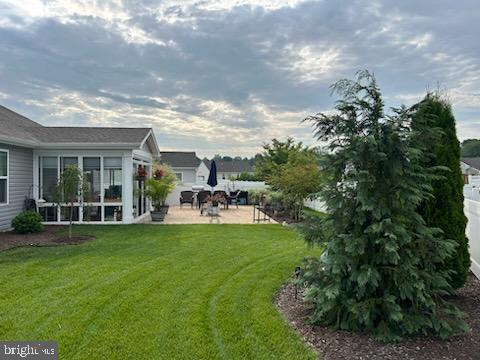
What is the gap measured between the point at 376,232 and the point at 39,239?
8.27 m

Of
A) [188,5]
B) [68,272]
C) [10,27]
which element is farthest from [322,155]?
[10,27]

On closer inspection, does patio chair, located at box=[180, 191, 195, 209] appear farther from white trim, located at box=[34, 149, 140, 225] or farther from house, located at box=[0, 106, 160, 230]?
white trim, located at box=[34, 149, 140, 225]

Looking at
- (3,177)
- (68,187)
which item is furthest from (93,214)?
(68,187)

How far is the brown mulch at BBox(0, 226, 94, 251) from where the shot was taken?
8.01 metres

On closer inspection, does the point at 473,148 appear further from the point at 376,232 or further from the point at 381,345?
the point at 381,345

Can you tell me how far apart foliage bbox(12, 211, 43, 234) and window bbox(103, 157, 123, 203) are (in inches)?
95.3

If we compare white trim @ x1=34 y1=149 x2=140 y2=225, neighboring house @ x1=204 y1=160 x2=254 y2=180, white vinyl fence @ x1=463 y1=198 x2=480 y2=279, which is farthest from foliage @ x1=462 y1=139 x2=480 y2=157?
white trim @ x1=34 y1=149 x2=140 y2=225

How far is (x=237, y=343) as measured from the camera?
3209 millimetres

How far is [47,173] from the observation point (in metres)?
11.5

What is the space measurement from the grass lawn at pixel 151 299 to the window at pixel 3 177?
10.7 feet

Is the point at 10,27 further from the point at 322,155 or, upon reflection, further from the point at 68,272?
the point at 322,155

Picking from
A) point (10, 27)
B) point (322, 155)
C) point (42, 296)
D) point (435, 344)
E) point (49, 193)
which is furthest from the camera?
point (49, 193)

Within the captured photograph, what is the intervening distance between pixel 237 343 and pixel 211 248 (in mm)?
4546

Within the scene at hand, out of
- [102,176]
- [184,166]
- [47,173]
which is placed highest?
[184,166]
